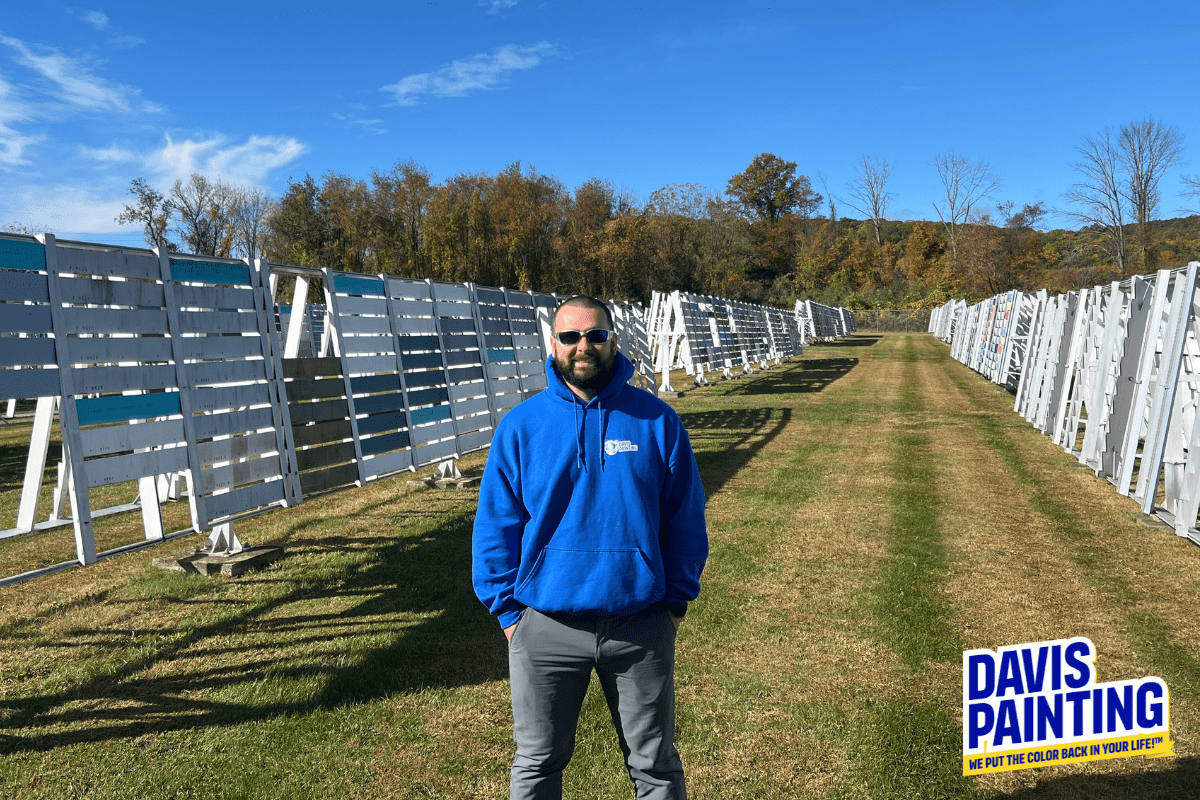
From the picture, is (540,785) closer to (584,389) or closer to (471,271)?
(584,389)

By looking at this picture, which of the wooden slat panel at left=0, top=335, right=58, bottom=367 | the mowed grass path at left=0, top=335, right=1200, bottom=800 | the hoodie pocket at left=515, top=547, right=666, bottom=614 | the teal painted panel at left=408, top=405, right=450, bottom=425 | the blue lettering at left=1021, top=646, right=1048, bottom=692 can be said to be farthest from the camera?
the teal painted panel at left=408, top=405, right=450, bottom=425

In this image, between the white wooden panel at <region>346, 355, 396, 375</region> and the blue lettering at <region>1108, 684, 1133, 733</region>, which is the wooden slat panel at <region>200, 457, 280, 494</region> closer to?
the white wooden panel at <region>346, 355, 396, 375</region>

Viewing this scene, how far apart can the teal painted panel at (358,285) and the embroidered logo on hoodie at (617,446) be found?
6004 millimetres

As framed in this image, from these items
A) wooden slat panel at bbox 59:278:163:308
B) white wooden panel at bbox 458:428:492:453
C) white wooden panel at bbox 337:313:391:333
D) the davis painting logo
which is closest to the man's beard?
the davis painting logo

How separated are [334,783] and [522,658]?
1.59 meters

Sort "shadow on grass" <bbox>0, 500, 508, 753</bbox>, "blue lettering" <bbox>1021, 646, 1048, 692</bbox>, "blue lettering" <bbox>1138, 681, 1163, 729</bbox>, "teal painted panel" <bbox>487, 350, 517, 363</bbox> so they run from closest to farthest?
1. "blue lettering" <bbox>1138, 681, 1163, 729</bbox>
2. "shadow on grass" <bbox>0, 500, 508, 753</bbox>
3. "blue lettering" <bbox>1021, 646, 1048, 692</bbox>
4. "teal painted panel" <bbox>487, 350, 517, 363</bbox>

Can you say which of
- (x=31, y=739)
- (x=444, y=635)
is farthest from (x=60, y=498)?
(x=444, y=635)

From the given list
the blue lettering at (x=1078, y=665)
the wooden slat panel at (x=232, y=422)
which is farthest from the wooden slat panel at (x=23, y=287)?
the blue lettering at (x=1078, y=665)

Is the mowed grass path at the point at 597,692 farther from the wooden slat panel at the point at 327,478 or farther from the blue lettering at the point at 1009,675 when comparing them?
the wooden slat panel at the point at 327,478

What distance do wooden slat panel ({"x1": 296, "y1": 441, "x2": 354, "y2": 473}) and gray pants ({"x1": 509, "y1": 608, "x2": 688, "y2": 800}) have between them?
5.05 metres

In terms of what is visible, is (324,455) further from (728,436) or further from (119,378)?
(728,436)

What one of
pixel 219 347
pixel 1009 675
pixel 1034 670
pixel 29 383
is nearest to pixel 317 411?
pixel 219 347

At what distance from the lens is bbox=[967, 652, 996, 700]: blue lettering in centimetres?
421

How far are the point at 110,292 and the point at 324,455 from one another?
2396 mm
